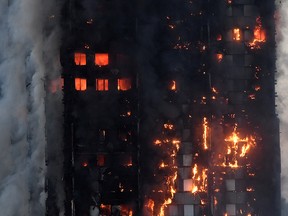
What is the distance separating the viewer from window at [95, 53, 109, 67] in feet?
91.5

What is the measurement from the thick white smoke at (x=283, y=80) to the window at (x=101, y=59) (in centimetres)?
1304

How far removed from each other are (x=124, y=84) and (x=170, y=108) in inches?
145

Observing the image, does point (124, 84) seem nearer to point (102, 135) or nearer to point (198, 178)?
point (102, 135)

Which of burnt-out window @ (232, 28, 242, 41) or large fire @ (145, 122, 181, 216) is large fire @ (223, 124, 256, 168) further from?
burnt-out window @ (232, 28, 242, 41)

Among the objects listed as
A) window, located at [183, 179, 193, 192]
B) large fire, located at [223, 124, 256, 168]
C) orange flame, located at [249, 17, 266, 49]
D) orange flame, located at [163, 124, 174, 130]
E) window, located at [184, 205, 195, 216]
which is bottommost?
window, located at [184, 205, 195, 216]

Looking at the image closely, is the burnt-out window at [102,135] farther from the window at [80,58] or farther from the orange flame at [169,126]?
the window at [80,58]

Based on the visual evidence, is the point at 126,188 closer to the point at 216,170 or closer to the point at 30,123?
the point at 216,170

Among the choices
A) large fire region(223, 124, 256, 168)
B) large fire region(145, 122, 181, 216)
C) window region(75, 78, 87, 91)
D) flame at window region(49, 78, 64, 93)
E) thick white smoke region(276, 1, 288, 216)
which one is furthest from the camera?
thick white smoke region(276, 1, 288, 216)

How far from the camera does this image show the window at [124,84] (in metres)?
28.1

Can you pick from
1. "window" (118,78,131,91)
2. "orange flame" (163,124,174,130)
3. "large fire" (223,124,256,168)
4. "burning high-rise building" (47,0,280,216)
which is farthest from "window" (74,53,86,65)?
"large fire" (223,124,256,168)

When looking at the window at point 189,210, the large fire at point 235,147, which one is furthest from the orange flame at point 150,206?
the large fire at point 235,147

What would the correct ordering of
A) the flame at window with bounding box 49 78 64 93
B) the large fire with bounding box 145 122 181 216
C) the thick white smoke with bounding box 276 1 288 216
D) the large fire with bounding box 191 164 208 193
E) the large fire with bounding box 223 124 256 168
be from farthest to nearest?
the thick white smoke with bounding box 276 1 288 216
the large fire with bounding box 223 124 256 168
the large fire with bounding box 191 164 208 193
the large fire with bounding box 145 122 181 216
the flame at window with bounding box 49 78 64 93

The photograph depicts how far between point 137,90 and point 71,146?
19.7 ft

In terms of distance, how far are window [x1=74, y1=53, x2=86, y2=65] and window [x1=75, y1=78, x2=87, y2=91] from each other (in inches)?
46.5
